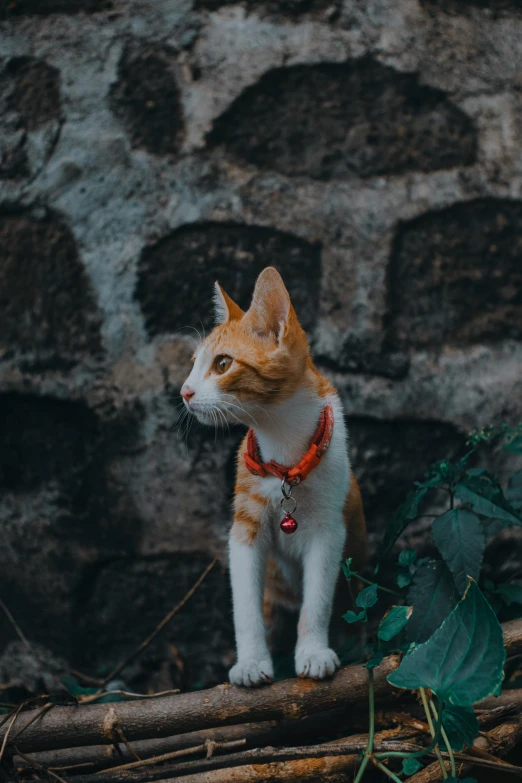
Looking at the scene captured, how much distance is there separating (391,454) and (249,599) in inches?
24.7

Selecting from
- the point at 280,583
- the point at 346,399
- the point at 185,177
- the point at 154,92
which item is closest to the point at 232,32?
the point at 154,92

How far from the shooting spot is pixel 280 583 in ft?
5.56

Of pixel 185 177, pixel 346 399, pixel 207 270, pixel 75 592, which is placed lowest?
pixel 75 592

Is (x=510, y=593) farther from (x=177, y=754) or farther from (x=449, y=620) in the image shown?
(x=177, y=754)

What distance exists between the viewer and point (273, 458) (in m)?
1.51

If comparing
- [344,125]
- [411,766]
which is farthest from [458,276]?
[411,766]

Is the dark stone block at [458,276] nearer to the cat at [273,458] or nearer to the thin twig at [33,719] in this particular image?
the cat at [273,458]

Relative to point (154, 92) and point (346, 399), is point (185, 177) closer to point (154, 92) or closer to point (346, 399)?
point (154, 92)

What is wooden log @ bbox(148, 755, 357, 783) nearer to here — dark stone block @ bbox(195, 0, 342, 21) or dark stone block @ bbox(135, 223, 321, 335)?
dark stone block @ bbox(135, 223, 321, 335)

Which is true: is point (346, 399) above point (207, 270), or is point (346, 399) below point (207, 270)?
below

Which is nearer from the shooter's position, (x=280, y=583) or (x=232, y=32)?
(x=280, y=583)

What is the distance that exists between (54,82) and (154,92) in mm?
261

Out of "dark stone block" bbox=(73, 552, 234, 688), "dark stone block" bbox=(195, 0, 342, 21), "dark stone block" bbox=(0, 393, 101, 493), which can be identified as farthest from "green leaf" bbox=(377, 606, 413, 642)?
"dark stone block" bbox=(195, 0, 342, 21)

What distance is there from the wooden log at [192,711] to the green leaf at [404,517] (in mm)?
290
